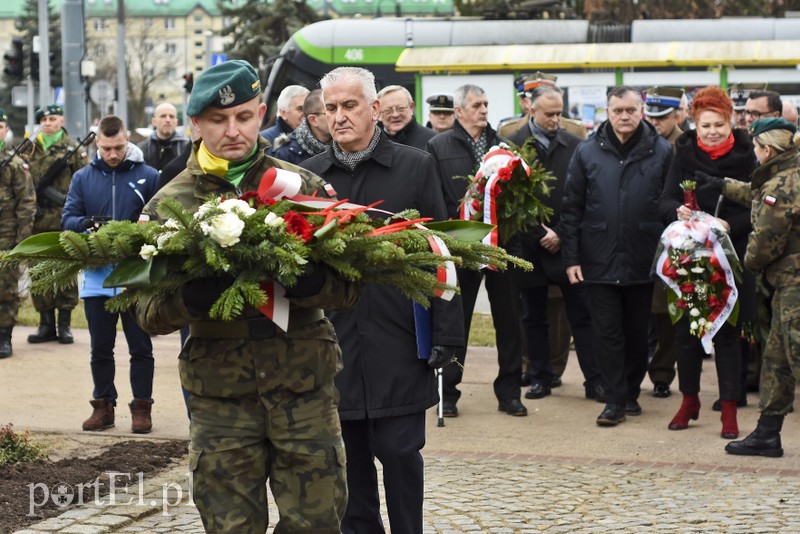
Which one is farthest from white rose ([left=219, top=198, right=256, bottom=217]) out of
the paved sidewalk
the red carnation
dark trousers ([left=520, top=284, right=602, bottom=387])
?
dark trousers ([left=520, top=284, right=602, bottom=387])

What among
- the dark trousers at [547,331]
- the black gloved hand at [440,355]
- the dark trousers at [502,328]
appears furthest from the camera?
the dark trousers at [547,331]

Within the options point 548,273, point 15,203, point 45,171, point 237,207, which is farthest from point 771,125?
point 45,171

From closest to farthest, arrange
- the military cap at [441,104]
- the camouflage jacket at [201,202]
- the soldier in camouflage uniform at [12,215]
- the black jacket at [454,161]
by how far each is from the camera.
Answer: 1. the camouflage jacket at [201,202]
2. the black jacket at [454,161]
3. the military cap at [441,104]
4. the soldier in camouflage uniform at [12,215]

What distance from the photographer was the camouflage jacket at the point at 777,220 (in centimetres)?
788

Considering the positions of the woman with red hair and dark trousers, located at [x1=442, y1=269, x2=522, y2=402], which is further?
dark trousers, located at [x1=442, y1=269, x2=522, y2=402]

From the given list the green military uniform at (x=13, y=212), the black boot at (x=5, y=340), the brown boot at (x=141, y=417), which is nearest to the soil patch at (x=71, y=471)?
the brown boot at (x=141, y=417)

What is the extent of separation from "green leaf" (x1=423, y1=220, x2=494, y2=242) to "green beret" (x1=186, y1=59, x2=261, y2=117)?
2.49 feet

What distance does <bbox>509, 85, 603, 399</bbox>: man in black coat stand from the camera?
1018 centimetres

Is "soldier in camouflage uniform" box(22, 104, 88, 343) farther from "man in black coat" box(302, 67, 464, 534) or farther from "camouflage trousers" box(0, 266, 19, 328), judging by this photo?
"man in black coat" box(302, 67, 464, 534)

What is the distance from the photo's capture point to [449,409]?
9.70 metres

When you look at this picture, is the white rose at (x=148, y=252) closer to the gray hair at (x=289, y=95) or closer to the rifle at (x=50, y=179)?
the gray hair at (x=289, y=95)

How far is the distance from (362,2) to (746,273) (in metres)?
90.8

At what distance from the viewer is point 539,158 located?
10.4 meters

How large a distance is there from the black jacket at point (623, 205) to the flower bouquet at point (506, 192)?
350mm
